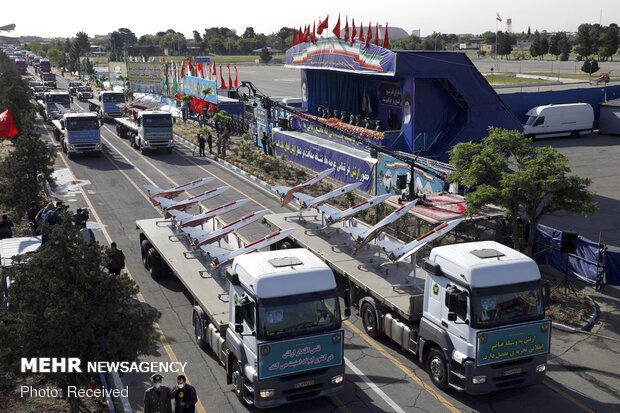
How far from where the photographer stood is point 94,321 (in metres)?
9.79

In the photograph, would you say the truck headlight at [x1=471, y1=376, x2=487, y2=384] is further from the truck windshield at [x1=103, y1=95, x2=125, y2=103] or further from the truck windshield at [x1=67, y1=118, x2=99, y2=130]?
the truck windshield at [x1=103, y1=95, x2=125, y2=103]

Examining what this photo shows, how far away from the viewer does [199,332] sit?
14859 millimetres

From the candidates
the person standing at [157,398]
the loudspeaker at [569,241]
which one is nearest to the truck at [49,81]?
the loudspeaker at [569,241]

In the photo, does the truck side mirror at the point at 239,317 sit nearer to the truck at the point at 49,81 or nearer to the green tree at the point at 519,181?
the green tree at the point at 519,181

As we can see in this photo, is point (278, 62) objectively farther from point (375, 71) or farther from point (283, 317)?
point (283, 317)

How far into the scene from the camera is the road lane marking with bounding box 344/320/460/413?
12.4 m

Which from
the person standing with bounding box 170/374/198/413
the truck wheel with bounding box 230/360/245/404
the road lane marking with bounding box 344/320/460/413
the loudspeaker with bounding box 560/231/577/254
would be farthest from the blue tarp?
the person standing with bounding box 170/374/198/413

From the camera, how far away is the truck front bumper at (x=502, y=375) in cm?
1173

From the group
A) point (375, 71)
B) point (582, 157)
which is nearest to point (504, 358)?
point (375, 71)

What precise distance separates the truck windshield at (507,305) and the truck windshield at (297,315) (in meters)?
2.76

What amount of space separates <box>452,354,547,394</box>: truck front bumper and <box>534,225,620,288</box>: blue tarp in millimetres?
7634

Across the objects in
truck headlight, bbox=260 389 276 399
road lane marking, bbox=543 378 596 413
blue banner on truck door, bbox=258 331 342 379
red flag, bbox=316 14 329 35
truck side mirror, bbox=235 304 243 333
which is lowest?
road lane marking, bbox=543 378 596 413

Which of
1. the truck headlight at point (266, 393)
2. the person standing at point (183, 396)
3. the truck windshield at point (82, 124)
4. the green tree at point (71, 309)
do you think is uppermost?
the truck windshield at point (82, 124)

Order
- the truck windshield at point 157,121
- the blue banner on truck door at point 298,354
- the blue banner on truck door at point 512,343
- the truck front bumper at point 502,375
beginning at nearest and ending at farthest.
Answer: the blue banner on truck door at point 298,354 → the blue banner on truck door at point 512,343 → the truck front bumper at point 502,375 → the truck windshield at point 157,121
